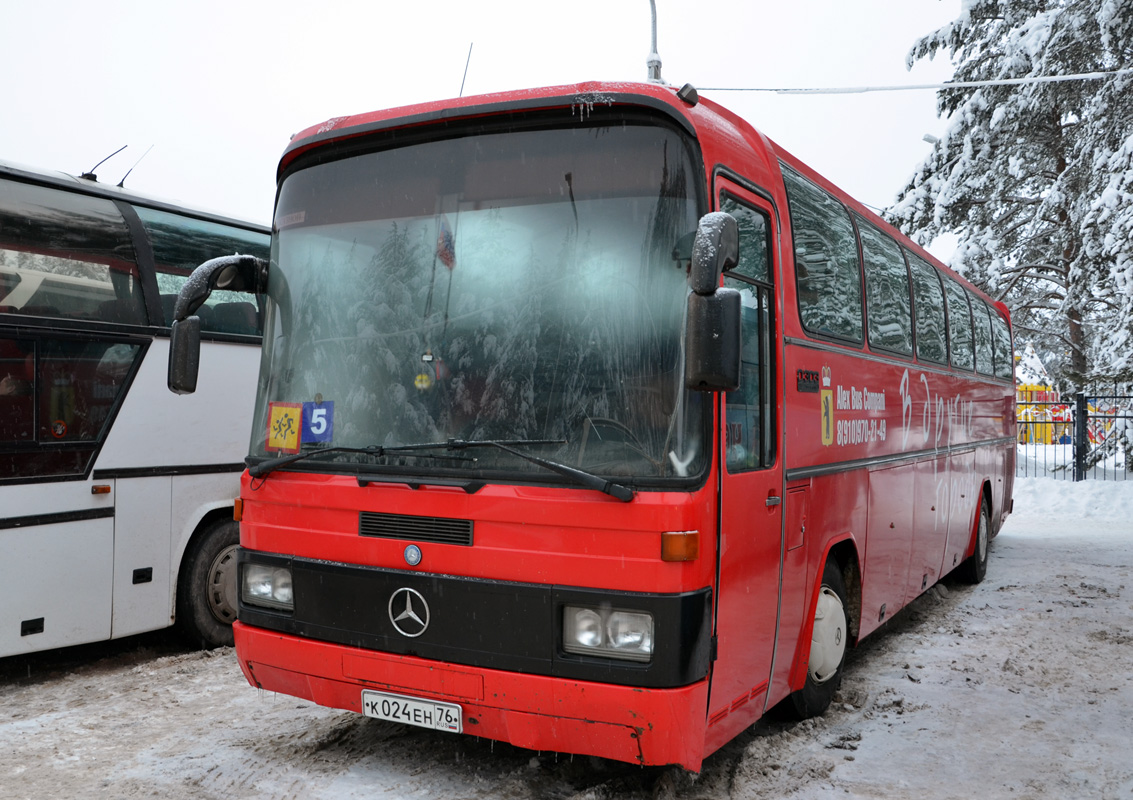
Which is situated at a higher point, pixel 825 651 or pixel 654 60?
pixel 654 60

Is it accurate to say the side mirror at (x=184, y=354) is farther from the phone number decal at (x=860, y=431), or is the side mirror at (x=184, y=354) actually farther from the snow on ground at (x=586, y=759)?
the phone number decal at (x=860, y=431)

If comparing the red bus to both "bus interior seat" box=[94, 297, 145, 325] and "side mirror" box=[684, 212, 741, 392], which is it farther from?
"bus interior seat" box=[94, 297, 145, 325]

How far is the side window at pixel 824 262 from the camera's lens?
207 inches

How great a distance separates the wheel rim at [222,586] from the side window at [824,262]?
15.5 feet

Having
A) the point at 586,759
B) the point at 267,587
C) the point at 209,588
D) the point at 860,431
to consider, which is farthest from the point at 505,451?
the point at 209,588

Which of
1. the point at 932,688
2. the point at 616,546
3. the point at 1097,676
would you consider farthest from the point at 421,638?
the point at 1097,676

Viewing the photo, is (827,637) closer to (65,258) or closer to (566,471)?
(566,471)

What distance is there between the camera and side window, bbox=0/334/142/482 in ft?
19.3

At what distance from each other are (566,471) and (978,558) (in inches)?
320

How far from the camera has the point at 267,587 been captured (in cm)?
459

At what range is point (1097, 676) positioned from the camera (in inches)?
262

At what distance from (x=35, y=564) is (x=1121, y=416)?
65.1ft

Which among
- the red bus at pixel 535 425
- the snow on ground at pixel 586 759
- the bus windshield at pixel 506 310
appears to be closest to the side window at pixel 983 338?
the snow on ground at pixel 586 759

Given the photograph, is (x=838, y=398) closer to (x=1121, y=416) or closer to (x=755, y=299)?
(x=755, y=299)
